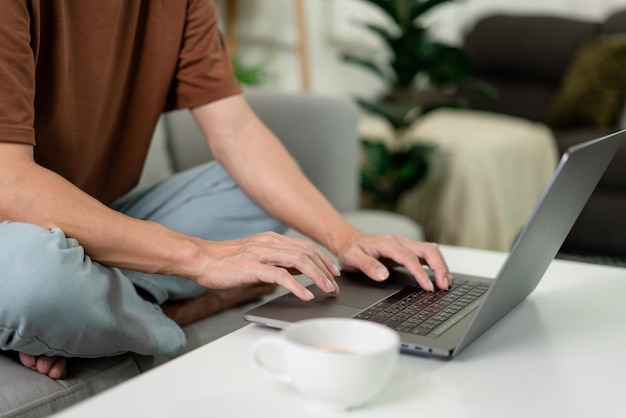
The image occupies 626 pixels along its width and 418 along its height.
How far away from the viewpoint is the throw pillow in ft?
11.0

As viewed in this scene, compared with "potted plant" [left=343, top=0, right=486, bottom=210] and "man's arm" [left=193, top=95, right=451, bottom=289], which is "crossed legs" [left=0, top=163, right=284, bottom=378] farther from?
"potted plant" [left=343, top=0, right=486, bottom=210]

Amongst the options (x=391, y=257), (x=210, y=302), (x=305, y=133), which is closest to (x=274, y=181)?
(x=210, y=302)

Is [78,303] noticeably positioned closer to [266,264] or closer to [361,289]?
[266,264]

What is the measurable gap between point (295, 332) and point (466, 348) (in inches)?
9.2

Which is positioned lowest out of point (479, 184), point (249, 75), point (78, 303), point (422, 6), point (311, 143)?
point (479, 184)

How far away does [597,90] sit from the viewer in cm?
336

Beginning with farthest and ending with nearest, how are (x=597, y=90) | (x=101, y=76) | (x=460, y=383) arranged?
(x=597, y=90)
(x=101, y=76)
(x=460, y=383)

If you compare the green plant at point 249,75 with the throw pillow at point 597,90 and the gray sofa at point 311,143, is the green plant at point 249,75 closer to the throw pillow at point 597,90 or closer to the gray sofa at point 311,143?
the gray sofa at point 311,143

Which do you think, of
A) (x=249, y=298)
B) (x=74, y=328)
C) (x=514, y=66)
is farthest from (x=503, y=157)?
(x=74, y=328)

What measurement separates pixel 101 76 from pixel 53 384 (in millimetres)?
470

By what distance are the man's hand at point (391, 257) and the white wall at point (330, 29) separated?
2246mm

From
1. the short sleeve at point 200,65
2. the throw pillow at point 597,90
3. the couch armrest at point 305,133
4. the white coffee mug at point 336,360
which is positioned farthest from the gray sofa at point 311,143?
the throw pillow at point 597,90

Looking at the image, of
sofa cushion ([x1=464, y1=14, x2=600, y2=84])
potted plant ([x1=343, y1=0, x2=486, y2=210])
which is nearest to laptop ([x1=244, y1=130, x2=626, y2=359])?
potted plant ([x1=343, y1=0, x2=486, y2=210])

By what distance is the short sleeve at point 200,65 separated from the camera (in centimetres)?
143
